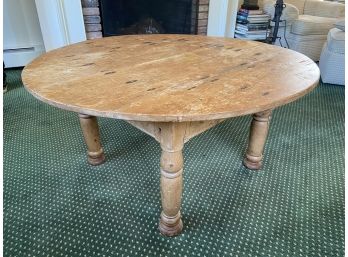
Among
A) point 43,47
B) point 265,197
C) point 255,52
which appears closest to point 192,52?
point 255,52

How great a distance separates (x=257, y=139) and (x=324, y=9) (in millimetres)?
2705

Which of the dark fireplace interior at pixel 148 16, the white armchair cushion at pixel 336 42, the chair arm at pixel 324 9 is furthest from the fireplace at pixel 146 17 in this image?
the chair arm at pixel 324 9

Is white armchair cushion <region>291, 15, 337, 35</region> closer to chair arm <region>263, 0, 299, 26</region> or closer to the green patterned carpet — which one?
chair arm <region>263, 0, 299, 26</region>

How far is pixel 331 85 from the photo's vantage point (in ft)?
7.38

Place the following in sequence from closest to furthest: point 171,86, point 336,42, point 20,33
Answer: point 171,86
point 336,42
point 20,33

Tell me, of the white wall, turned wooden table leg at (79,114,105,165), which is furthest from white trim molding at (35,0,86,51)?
turned wooden table leg at (79,114,105,165)

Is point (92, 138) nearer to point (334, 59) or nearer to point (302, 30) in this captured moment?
point (334, 59)

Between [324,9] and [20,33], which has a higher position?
[324,9]

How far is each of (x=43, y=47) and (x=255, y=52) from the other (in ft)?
7.14

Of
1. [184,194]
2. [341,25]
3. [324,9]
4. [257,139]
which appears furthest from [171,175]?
[324,9]

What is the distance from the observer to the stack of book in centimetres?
257

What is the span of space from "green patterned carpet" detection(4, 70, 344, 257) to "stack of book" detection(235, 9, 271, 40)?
131 centimetres

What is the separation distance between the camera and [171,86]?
31.0 inches

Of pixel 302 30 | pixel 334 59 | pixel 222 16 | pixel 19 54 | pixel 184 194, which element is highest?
pixel 222 16
